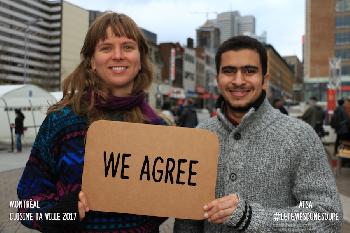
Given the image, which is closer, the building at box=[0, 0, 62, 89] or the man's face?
the man's face

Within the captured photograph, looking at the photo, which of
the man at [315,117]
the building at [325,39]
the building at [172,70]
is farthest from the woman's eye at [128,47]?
the building at [325,39]

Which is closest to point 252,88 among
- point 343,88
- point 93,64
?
point 93,64

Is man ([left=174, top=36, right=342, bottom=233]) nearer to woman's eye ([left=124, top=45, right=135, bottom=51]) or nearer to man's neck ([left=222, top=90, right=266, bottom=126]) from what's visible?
man's neck ([left=222, top=90, right=266, bottom=126])

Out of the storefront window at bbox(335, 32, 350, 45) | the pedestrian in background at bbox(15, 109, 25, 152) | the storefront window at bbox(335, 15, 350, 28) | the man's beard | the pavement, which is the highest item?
the storefront window at bbox(335, 15, 350, 28)

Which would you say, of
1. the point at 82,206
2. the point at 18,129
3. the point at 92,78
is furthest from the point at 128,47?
the point at 18,129

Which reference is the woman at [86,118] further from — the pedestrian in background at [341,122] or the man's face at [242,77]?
the pedestrian in background at [341,122]

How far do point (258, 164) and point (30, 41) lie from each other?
49038 mm

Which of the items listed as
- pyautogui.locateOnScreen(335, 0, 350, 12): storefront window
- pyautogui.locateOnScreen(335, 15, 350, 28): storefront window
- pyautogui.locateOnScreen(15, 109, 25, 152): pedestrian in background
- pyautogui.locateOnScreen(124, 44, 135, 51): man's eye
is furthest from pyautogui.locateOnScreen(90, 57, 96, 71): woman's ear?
pyautogui.locateOnScreen(335, 0, 350, 12): storefront window

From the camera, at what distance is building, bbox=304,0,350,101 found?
256ft

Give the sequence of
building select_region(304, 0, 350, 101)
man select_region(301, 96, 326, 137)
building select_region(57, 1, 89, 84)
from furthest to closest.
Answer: building select_region(304, 0, 350, 101), building select_region(57, 1, 89, 84), man select_region(301, 96, 326, 137)

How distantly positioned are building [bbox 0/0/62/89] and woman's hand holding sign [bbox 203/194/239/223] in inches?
942

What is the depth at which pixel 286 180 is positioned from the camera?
1893mm

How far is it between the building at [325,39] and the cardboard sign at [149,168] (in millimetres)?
78084

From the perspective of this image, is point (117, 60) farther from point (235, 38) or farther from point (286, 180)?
point (286, 180)
